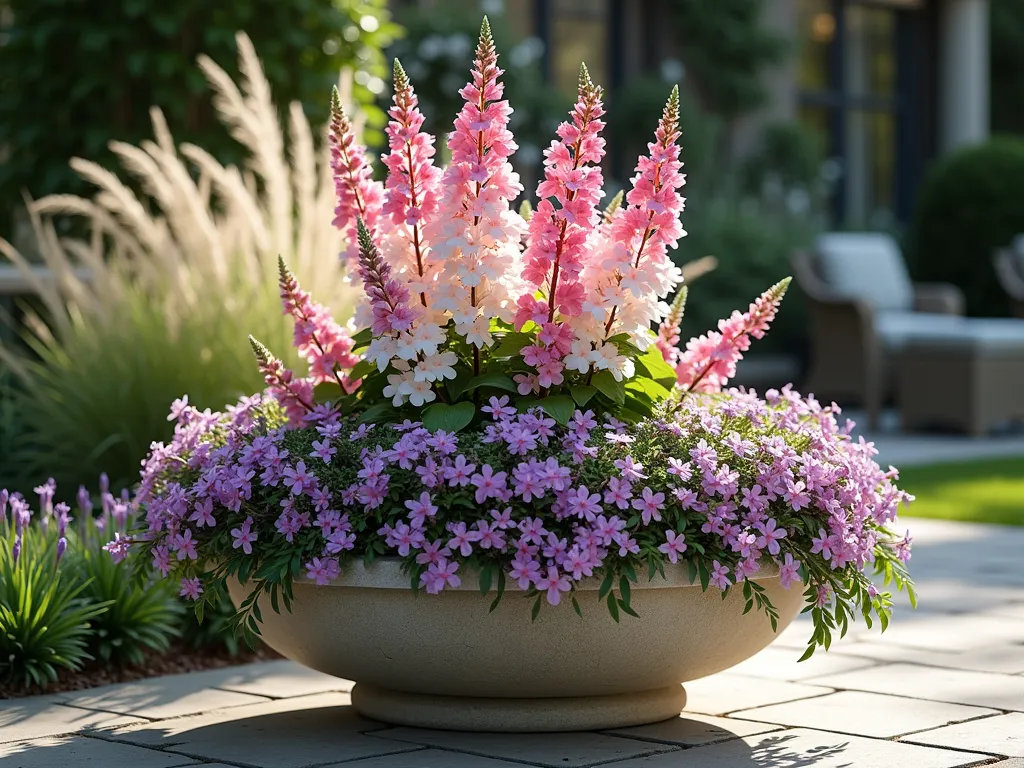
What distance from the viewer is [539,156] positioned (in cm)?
1238

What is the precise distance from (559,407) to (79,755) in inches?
40.3

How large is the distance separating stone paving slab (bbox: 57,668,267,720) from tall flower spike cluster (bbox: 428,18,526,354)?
97 centimetres

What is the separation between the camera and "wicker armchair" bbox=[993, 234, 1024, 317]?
1151 centimetres

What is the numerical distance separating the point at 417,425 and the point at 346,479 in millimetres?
159

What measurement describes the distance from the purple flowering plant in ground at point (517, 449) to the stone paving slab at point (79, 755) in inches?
11.3

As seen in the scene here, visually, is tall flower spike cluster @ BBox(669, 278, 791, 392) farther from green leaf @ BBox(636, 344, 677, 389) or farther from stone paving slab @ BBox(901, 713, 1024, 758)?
stone paving slab @ BBox(901, 713, 1024, 758)

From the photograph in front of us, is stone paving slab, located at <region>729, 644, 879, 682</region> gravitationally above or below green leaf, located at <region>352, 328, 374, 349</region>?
below

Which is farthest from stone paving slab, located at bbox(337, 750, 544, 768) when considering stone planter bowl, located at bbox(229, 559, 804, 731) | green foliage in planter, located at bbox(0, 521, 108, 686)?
green foliage in planter, located at bbox(0, 521, 108, 686)

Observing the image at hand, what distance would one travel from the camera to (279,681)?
3.57 metres

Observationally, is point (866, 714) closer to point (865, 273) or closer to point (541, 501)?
point (541, 501)

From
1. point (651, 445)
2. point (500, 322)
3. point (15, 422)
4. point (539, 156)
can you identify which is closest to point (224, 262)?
point (15, 422)

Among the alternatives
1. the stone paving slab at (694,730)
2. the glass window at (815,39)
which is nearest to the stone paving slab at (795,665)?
the stone paving slab at (694,730)

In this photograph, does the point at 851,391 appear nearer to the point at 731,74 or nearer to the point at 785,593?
the point at 731,74

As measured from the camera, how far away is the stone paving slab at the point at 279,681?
11.4 feet
